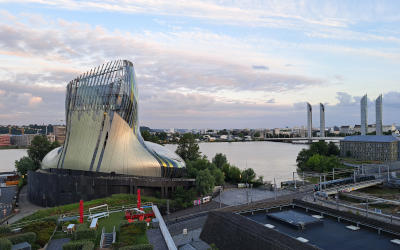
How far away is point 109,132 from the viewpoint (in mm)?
33938

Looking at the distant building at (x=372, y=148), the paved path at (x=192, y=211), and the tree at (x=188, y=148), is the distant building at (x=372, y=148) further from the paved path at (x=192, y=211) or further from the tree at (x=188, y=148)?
the paved path at (x=192, y=211)

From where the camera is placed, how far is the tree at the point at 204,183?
110ft

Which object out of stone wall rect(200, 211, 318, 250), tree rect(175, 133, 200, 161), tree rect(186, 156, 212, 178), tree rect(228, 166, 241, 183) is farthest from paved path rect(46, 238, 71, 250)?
tree rect(175, 133, 200, 161)

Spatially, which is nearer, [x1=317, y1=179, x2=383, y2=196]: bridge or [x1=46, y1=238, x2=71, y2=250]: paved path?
[x1=46, y1=238, x2=71, y2=250]: paved path

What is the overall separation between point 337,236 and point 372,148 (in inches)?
2689

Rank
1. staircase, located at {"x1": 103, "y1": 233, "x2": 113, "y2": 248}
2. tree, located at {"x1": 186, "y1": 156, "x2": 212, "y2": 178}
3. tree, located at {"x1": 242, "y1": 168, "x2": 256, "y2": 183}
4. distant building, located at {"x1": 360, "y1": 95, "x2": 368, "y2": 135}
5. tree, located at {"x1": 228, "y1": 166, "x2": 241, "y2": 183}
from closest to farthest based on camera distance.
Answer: staircase, located at {"x1": 103, "y1": 233, "x2": 113, "y2": 248} < tree, located at {"x1": 186, "y1": 156, "x2": 212, "y2": 178} < tree, located at {"x1": 242, "y1": 168, "x2": 256, "y2": 183} < tree, located at {"x1": 228, "y1": 166, "x2": 241, "y2": 183} < distant building, located at {"x1": 360, "y1": 95, "x2": 368, "y2": 135}

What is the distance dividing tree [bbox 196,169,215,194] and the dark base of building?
3.03 m

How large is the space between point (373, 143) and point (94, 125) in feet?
228

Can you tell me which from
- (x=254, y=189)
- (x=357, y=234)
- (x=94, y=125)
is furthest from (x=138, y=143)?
(x=357, y=234)

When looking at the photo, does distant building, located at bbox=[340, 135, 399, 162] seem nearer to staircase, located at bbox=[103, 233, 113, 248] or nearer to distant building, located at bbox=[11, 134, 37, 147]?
staircase, located at bbox=[103, 233, 113, 248]

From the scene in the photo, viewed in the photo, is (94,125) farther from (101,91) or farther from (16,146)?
(16,146)

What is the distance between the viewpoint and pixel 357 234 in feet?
50.9

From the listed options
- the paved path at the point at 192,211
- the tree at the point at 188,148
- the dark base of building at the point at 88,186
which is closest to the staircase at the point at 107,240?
the paved path at the point at 192,211

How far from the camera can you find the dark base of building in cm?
2955
